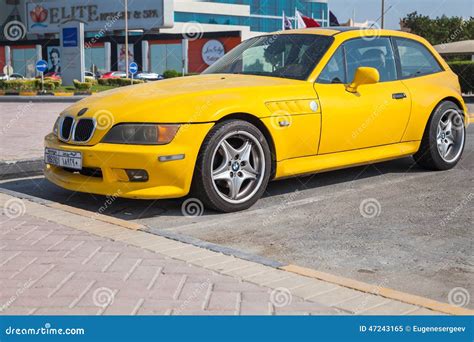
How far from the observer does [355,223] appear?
4.79 m

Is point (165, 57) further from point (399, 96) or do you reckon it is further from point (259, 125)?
point (259, 125)

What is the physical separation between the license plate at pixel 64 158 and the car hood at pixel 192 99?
1.14 ft

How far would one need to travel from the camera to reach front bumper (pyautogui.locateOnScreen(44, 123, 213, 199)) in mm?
4738

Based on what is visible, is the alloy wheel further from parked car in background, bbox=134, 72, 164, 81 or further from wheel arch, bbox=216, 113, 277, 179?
parked car in background, bbox=134, 72, 164, 81

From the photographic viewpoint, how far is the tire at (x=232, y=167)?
4.91 m

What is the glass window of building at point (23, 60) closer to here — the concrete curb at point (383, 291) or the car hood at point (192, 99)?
the car hood at point (192, 99)

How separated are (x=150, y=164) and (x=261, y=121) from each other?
1.05m

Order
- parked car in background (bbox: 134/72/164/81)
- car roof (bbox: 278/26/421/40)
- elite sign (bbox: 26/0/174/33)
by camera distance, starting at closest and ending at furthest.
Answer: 1. car roof (bbox: 278/26/421/40)
2. parked car in background (bbox: 134/72/164/81)
3. elite sign (bbox: 26/0/174/33)

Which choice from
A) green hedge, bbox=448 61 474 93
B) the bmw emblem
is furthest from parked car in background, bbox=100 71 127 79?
the bmw emblem

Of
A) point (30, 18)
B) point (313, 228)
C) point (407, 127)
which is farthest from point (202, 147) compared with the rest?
point (30, 18)

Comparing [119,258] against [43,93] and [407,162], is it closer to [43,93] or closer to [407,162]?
[407,162]

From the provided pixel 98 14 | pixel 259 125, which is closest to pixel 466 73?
pixel 259 125

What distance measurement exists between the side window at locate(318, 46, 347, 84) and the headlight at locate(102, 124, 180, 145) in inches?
66.4

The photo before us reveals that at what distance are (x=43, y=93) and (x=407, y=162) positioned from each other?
23.4m
